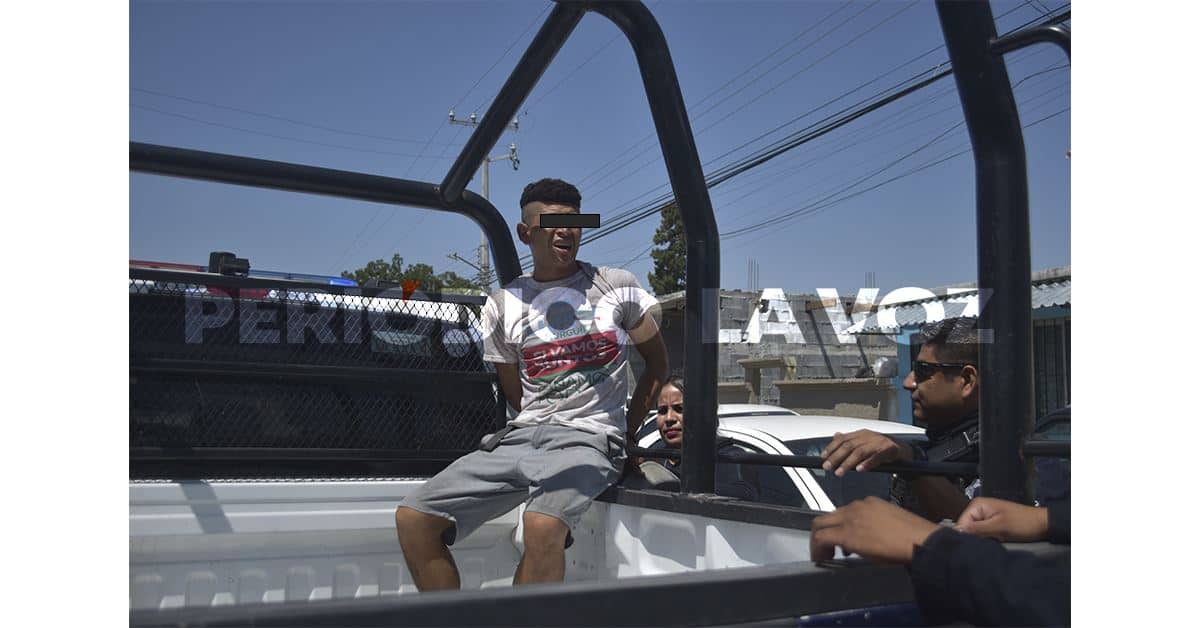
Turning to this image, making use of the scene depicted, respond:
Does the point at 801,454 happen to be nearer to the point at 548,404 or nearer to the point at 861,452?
the point at 548,404

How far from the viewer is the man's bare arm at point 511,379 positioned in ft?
10.1

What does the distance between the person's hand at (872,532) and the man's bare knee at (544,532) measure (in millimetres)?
1209

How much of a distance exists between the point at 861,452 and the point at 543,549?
3.09 ft

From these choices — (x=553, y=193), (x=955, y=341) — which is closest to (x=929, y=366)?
(x=955, y=341)

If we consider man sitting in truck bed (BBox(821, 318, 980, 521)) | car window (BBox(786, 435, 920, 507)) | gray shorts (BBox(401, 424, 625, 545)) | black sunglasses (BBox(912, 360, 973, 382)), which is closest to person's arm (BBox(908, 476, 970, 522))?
man sitting in truck bed (BBox(821, 318, 980, 521))

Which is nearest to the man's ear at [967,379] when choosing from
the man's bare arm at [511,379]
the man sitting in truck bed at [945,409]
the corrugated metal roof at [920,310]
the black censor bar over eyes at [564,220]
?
Answer: the man sitting in truck bed at [945,409]

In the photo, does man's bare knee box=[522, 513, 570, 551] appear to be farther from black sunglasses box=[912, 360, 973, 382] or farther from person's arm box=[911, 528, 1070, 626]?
person's arm box=[911, 528, 1070, 626]

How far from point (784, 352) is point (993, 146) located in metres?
18.9

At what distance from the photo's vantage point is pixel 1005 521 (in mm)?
1496

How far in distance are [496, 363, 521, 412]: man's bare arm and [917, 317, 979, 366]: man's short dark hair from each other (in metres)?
1.27

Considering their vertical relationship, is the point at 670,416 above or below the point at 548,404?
below

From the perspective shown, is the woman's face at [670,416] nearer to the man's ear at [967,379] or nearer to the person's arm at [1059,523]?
the man's ear at [967,379]

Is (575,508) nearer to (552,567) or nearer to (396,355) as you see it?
(552,567)

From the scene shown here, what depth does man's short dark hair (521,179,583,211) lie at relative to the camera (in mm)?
2967
